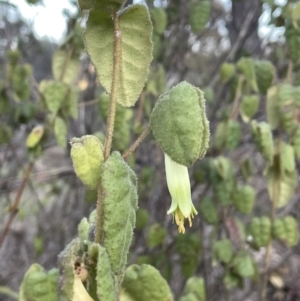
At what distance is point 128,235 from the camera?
1.48 feet

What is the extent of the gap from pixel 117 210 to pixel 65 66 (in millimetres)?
866

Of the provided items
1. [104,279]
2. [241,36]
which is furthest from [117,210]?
[241,36]

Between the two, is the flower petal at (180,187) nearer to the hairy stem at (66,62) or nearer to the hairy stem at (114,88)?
the hairy stem at (114,88)

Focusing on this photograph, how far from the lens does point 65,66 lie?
4.09 feet

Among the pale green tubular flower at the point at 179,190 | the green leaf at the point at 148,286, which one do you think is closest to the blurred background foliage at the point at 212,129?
the green leaf at the point at 148,286

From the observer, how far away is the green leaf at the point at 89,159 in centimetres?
48

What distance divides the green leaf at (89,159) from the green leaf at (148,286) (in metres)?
0.15

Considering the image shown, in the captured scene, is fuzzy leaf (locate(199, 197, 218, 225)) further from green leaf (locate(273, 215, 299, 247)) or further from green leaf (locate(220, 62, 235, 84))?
green leaf (locate(220, 62, 235, 84))

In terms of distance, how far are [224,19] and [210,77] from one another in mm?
320

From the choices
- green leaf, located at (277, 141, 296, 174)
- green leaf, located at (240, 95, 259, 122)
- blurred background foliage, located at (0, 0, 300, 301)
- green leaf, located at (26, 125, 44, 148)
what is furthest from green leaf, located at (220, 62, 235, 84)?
green leaf, located at (26, 125, 44, 148)

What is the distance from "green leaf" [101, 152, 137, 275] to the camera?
0.44 metres

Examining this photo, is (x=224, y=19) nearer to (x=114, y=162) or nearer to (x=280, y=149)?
(x=280, y=149)

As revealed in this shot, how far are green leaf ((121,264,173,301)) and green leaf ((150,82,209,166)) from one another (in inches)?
7.2

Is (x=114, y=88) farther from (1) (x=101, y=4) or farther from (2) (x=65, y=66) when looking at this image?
(2) (x=65, y=66)
